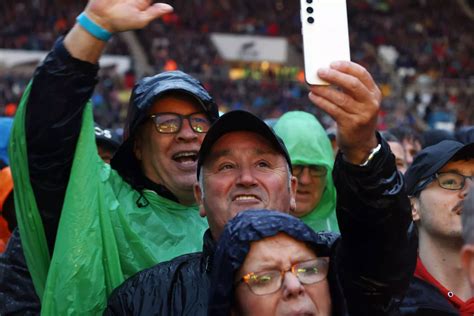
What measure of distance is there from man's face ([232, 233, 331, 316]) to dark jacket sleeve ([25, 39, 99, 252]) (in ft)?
2.62

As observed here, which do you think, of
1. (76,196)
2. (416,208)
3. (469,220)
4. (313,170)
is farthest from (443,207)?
(469,220)

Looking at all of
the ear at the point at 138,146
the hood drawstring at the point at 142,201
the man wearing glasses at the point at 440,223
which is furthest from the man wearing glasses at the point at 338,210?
the man wearing glasses at the point at 440,223

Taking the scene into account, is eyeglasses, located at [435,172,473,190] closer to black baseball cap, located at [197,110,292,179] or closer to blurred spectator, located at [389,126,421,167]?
black baseball cap, located at [197,110,292,179]

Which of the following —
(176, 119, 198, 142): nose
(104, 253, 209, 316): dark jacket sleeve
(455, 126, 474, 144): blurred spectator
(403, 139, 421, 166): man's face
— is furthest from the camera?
(403, 139, 421, 166): man's face

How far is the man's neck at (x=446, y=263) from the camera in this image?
3631 millimetres

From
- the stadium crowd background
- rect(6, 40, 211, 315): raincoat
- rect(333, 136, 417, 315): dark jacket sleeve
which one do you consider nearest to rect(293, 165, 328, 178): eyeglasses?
rect(6, 40, 211, 315): raincoat

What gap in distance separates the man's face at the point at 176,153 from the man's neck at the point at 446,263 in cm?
87

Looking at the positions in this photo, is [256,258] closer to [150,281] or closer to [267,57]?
[150,281]

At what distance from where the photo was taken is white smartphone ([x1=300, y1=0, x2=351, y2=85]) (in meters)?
2.42

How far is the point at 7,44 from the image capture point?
24578 mm

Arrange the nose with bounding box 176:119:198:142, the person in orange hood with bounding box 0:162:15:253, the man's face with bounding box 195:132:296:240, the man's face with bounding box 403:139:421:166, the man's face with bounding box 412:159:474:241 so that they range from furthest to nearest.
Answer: the man's face with bounding box 403:139:421:166, the person in orange hood with bounding box 0:162:15:253, the man's face with bounding box 412:159:474:241, the nose with bounding box 176:119:198:142, the man's face with bounding box 195:132:296:240

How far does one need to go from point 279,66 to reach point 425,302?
25.2 metres

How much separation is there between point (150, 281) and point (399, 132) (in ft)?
15.0

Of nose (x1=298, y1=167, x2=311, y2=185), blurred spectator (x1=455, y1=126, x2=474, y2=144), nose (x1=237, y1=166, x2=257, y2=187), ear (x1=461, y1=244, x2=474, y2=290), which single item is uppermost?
ear (x1=461, y1=244, x2=474, y2=290)
